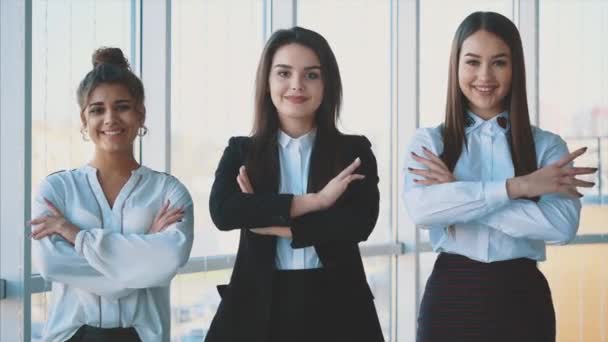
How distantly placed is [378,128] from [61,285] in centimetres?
292

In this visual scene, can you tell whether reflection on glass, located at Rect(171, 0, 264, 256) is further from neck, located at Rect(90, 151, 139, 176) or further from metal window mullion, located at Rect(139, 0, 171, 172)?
neck, located at Rect(90, 151, 139, 176)

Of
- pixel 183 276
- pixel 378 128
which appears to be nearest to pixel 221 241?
pixel 183 276

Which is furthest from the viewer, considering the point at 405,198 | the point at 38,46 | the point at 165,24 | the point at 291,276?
the point at 165,24

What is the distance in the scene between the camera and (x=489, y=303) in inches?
94.4

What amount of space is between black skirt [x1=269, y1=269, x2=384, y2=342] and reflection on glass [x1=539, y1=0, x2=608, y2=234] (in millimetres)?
3379

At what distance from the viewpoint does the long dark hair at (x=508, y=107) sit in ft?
8.36

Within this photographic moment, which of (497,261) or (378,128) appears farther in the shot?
(378,128)

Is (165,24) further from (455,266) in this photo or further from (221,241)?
(455,266)

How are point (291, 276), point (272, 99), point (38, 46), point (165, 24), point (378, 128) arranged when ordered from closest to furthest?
point (291, 276) < point (272, 99) < point (38, 46) < point (165, 24) < point (378, 128)

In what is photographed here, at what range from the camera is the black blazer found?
221 centimetres

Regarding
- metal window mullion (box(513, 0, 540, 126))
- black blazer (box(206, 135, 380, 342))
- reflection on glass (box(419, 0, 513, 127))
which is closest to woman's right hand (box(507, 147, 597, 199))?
black blazer (box(206, 135, 380, 342))

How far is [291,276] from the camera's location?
7.29 ft

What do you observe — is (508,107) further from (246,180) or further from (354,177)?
(246,180)

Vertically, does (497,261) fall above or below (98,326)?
above
